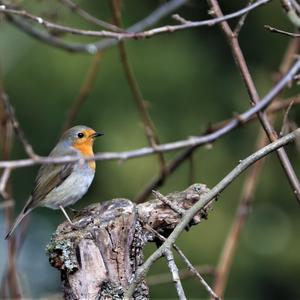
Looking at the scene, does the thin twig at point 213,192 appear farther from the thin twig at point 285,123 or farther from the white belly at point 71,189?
the white belly at point 71,189

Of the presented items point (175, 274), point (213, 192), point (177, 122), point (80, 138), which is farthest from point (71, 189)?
point (177, 122)

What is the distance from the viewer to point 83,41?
31.3ft

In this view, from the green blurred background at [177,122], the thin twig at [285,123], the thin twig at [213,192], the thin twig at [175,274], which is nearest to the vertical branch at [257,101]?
the thin twig at [285,123]

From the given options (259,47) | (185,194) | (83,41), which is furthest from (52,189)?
(259,47)

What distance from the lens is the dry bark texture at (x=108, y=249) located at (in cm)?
246

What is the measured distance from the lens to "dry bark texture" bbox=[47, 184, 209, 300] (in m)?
2.46

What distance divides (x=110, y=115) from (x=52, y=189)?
6941 millimetres

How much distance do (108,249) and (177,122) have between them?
874 cm

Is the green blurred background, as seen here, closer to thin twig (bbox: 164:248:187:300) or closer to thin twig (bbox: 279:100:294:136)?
thin twig (bbox: 279:100:294:136)

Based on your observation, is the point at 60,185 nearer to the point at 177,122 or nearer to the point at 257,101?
the point at 257,101

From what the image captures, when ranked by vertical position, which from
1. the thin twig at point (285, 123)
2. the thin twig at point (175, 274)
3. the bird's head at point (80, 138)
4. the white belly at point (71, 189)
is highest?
the bird's head at point (80, 138)

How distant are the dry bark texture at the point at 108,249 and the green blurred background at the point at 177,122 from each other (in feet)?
24.1

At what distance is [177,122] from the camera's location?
11188mm

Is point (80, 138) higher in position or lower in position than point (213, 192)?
higher
